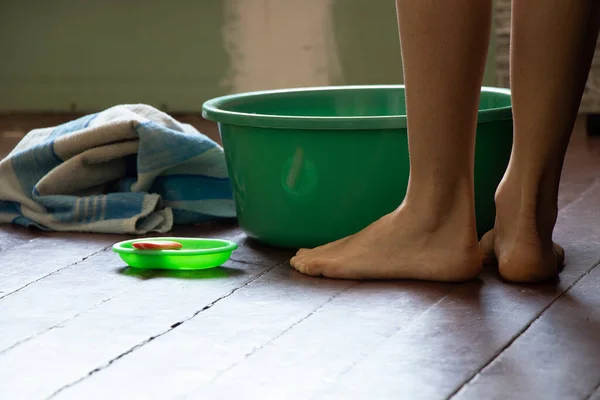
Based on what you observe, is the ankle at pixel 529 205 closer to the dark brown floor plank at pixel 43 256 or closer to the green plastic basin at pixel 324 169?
the green plastic basin at pixel 324 169

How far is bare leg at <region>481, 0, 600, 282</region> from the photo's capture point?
1.22 m

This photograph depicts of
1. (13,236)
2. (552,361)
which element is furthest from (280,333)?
(13,236)

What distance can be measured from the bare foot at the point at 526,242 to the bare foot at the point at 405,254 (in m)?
0.04

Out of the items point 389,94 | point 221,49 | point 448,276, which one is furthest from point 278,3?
point 448,276

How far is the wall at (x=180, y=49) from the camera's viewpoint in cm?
296

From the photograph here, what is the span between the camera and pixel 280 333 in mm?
1113

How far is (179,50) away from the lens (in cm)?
304

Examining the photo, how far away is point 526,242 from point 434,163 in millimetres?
164

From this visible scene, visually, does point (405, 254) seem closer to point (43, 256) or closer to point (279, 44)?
point (43, 256)

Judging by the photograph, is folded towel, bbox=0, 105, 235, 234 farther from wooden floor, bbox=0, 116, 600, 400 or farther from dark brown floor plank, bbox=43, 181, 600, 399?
dark brown floor plank, bbox=43, 181, 600, 399

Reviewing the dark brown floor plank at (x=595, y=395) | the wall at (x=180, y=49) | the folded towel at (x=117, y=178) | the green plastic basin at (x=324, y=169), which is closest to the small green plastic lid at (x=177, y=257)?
the green plastic basin at (x=324, y=169)

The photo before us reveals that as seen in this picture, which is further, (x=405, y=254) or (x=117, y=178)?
(x=117, y=178)

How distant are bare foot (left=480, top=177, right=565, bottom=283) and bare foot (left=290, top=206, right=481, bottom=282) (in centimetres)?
4

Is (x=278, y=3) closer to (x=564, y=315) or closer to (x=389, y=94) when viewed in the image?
(x=389, y=94)
